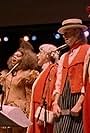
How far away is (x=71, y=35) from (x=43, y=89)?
27.5 inches

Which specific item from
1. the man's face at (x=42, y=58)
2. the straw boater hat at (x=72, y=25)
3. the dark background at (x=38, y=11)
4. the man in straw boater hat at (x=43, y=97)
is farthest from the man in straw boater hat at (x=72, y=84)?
the dark background at (x=38, y=11)

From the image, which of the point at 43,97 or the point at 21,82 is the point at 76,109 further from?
the point at 21,82

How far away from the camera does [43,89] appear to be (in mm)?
4152

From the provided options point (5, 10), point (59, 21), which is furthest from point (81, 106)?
point (5, 10)

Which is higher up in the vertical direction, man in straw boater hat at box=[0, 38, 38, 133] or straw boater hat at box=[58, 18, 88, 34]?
straw boater hat at box=[58, 18, 88, 34]

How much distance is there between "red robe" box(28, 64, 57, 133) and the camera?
155 inches

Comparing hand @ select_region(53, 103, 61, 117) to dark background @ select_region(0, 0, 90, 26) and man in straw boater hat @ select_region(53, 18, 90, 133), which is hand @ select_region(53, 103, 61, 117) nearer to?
man in straw boater hat @ select_region(53, 18, 90, 133)

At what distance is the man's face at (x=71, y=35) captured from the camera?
12.0 ft

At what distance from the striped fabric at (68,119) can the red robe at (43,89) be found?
0.29 meters

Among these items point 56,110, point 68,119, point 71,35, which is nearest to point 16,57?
point 71,35

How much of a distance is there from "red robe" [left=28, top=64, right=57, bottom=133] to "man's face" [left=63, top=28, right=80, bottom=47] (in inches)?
17.1

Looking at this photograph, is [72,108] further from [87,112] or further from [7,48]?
[7,48]

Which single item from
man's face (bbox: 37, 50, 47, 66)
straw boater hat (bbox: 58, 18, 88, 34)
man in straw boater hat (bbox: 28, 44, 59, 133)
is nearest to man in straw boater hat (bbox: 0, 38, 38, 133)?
man's face (bbox: 37, 50, 47, 66)

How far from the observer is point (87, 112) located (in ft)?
11.2
